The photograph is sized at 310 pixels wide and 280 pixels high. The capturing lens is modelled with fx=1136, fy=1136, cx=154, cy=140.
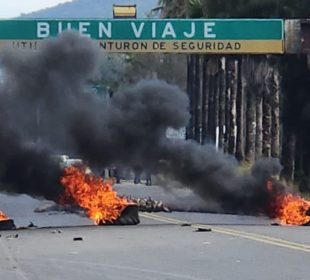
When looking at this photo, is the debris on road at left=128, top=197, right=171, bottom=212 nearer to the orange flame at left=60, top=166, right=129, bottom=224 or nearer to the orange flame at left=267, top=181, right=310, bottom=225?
the orange flame at left=267, top=181, right=310, bottom=225

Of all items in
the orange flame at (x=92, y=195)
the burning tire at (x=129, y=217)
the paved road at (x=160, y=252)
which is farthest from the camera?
the burning tire at (x=129, y=217)

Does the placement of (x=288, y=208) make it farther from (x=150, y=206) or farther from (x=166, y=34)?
(x=166, y=34)

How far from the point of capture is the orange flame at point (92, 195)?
23.9 m

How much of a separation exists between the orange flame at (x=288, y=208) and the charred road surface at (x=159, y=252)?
2.72 ft

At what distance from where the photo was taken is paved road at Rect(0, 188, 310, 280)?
1430cm

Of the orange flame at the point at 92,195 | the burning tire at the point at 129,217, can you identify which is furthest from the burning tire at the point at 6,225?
the burning tire at the point at 129,217

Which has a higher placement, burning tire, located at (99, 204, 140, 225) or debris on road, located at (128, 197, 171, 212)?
burning tire, located at (99, 204, 140, 225)

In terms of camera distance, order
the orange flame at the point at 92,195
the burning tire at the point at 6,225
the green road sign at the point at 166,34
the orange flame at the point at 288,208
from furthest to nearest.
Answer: the green road sign at the point at 166,34, the orange flame at the point at 288,208, the orange flame at the point at 92,195, the burning tire at the point at 6,225

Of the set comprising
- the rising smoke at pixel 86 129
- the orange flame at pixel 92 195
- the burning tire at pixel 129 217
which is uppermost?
the rising smoke at pixel 86 129

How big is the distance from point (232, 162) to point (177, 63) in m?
53.0

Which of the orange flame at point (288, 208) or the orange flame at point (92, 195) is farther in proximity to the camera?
the orange flame at point (288, 208)

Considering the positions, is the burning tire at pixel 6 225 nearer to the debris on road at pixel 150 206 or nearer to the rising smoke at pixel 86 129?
the rising smoke at pixel 86 129

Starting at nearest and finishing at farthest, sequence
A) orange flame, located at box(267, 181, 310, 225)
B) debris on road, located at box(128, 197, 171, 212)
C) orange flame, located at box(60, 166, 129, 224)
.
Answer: orange flame, located at box(60, 166, 129, 224) → orange flame, located at box(267, 181, 310, 225) → debris on road, located at box(128, 197, 171, 212)

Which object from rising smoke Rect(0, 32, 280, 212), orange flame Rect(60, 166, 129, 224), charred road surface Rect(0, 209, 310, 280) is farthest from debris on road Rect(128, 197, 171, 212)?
orange flame Rect(60, 166, 129, 224)
